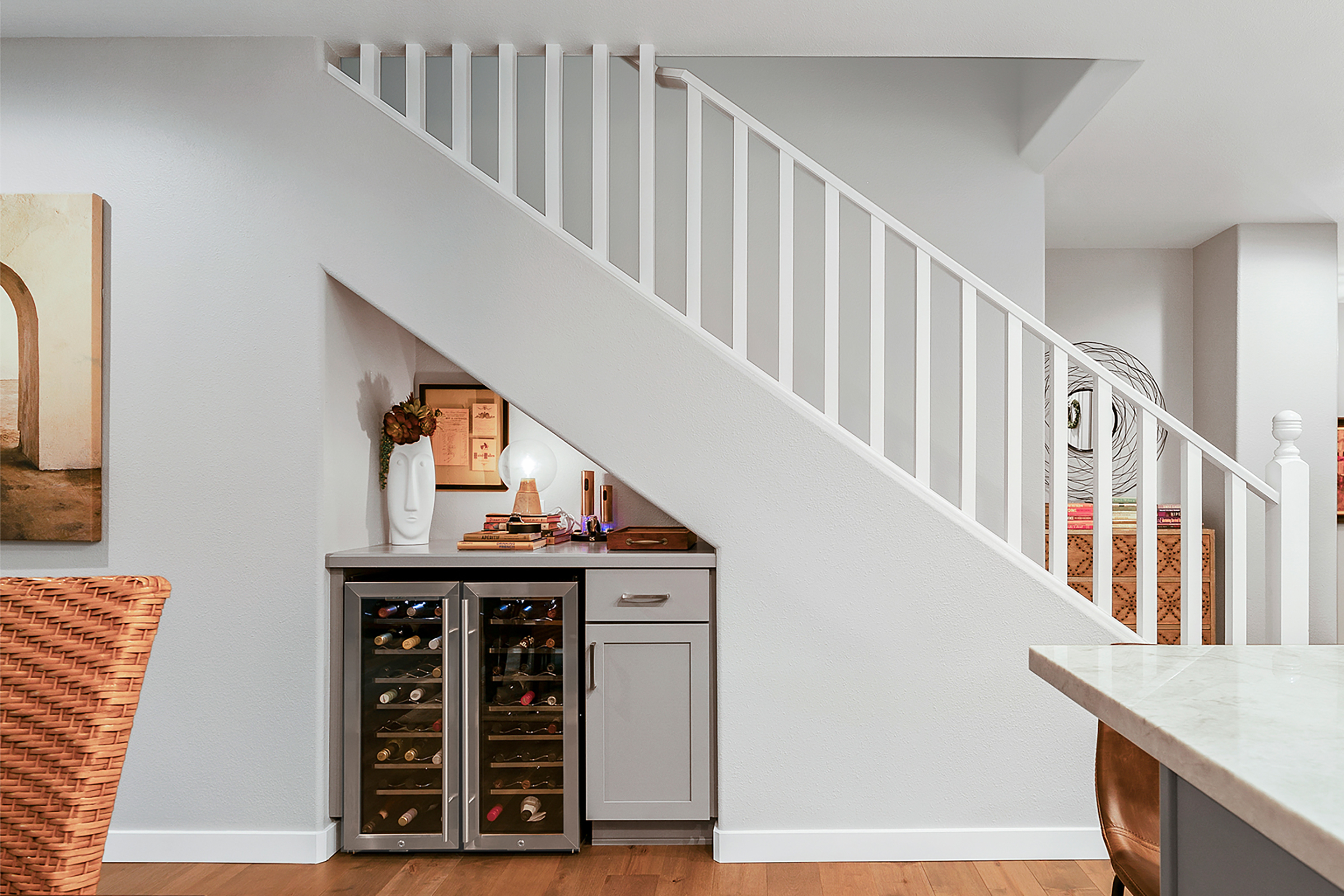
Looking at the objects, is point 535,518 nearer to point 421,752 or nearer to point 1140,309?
point 421,752

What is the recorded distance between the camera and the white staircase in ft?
8.48

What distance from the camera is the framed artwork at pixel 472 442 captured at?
355 centimetres

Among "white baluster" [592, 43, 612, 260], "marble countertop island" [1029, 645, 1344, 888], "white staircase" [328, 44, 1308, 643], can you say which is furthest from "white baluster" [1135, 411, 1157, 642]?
"white baluster" [592, 43, 612, 260]

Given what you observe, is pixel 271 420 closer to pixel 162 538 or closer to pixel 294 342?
pixel 294 342

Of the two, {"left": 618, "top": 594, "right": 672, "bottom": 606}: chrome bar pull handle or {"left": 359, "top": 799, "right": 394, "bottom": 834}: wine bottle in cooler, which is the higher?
{"left": 618, "top": 594, "right": 672, "bottom": 606}: chrome bar pull handle

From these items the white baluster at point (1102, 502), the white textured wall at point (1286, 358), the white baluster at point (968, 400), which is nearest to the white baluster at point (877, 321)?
the white baluster at point (968, 400)

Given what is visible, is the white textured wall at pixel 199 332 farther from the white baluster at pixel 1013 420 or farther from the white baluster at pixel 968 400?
the white baluster at pixel 1013 420

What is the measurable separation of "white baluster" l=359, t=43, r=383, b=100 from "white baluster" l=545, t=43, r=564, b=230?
0.55m

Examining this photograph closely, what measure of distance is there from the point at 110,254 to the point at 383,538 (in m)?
1.32

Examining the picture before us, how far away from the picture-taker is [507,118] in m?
2.78

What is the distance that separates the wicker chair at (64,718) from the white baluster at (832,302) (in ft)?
6.52

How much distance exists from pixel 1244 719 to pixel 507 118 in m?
2.62

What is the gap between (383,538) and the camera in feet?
10.8

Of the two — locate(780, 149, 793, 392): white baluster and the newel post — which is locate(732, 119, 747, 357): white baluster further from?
the newel post
